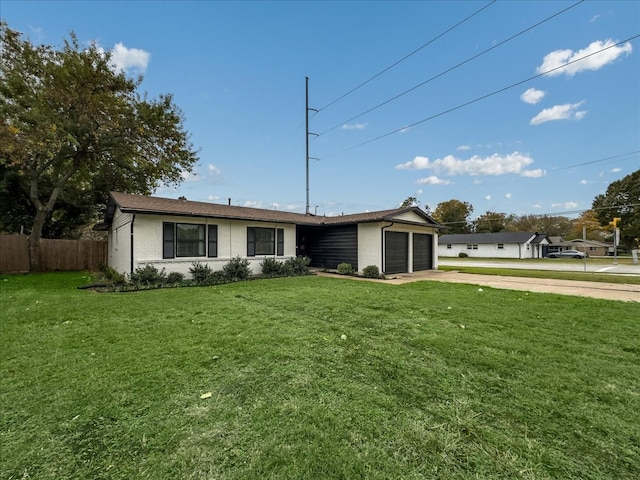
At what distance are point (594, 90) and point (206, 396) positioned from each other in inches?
797

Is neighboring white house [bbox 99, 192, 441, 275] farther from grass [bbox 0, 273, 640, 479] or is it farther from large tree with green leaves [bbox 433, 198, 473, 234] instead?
large tree with green leaves [bbox 433, 198, 473, 234]

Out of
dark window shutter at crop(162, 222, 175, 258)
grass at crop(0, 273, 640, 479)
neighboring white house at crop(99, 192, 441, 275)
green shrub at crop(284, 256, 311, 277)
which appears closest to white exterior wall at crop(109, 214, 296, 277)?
neighboring white house at crop(99, 192, 441, 275)

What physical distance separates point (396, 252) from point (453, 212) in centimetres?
4346

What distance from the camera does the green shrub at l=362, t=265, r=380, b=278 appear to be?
12.8m

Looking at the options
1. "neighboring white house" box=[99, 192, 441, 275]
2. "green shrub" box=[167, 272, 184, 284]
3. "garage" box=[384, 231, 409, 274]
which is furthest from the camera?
"garage" box=[384, 231, 409, 274]

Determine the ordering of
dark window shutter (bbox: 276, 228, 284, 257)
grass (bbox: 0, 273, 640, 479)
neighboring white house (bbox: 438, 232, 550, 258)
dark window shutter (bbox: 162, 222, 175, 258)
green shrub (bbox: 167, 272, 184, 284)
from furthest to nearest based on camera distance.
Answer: neighboring white house (bbox: 438, 232, 550, 258) → dark window shutter (bbox: 276, 228, 284, 257) → dark window shutter (bbox: 162, 222, 175, 258) → green shrub (bbox: 167, 272, 184, 284) → grass (bbox: 0, 273, 640, 479)

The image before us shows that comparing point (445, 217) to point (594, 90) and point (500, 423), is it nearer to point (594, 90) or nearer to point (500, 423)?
point (594, 90)

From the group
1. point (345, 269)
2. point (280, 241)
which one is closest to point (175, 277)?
point (280, 241)

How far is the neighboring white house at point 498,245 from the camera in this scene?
39.4 meters

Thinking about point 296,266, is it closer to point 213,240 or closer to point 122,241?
point 213,240

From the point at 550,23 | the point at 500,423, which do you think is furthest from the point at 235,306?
the point at 550,23

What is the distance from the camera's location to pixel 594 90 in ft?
46.6

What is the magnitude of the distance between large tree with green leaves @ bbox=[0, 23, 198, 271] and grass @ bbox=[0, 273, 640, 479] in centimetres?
1151

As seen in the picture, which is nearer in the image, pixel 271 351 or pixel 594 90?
pixel 271 351
